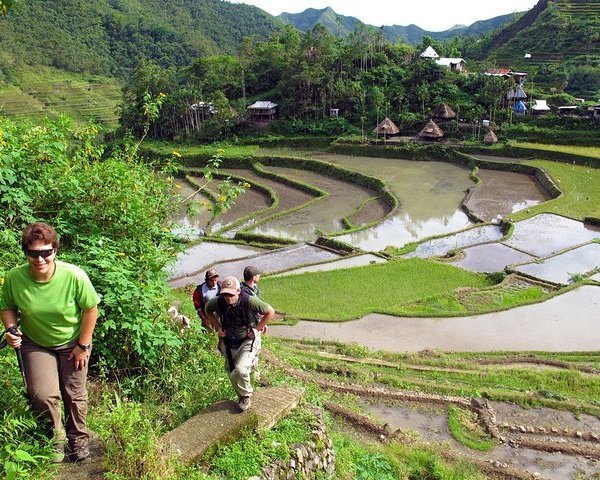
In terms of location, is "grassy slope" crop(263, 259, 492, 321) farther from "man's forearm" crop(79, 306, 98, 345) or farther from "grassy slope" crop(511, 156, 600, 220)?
"man's forearm" crop(79, 306, 98, 345)

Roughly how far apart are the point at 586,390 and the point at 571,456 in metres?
2.99

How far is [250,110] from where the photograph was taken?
163 feet

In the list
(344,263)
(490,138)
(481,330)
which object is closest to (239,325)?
(481,330)

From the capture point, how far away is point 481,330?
15.4m

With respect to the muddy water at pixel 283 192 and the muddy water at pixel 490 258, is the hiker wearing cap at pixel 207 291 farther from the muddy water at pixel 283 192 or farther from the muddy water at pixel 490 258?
the muddy water at pixel 283 192

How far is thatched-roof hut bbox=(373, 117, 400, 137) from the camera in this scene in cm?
4225

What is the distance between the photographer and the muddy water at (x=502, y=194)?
2797cm

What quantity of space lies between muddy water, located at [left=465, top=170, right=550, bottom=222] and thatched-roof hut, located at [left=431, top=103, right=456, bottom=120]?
9.39 m

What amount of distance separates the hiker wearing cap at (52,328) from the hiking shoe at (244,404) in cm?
146

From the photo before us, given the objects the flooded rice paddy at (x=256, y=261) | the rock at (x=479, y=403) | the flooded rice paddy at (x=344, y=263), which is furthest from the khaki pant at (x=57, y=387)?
the flooded rice paddy at (x=344, y=263)

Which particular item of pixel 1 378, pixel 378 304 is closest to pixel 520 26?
pixel 378 304

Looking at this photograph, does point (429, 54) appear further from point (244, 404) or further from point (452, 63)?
point (244, 404)

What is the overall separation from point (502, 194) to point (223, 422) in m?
28.7

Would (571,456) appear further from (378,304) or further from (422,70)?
(422,70)
